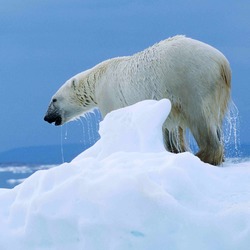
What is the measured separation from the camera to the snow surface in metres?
3.54

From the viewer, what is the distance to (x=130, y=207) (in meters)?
3.68

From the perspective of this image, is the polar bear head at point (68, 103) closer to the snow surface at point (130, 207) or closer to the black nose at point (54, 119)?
the black nose at point (54, 119)

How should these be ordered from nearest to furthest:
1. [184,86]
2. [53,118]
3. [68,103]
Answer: [184,86] < [68,103] < [53,118]

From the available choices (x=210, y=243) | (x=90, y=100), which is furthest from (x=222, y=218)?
(x=90, y=100)

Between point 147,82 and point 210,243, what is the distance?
411 cm

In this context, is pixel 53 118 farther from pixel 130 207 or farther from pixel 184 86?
pixel 130 207

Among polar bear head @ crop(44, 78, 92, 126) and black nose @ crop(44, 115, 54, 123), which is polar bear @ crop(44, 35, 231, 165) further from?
black nose @ crop(44, 115, 54, 123)

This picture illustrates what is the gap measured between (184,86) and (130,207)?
357 cm

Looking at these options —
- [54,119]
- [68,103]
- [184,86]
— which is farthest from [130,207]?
[54,119]

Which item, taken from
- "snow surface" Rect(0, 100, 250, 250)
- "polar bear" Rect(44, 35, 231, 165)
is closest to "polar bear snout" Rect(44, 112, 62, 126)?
"polar bear" Rect(44, 35, 231, 165)

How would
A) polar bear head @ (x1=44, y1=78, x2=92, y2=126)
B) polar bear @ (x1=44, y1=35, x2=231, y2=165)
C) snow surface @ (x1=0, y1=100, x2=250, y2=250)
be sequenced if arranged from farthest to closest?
polar bear head @ (x1=44, y1=78, x2=92, y2=126) < polar bear @ (x1=44, y1=35, x2=231, y2=165) < snow surface @ (x1=0, y1=100, x2=250, y2=250)

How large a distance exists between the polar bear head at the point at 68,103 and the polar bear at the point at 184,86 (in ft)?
4.06

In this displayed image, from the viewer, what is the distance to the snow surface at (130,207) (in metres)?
3.54

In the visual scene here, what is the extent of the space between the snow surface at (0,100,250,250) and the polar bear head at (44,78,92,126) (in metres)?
4.98
